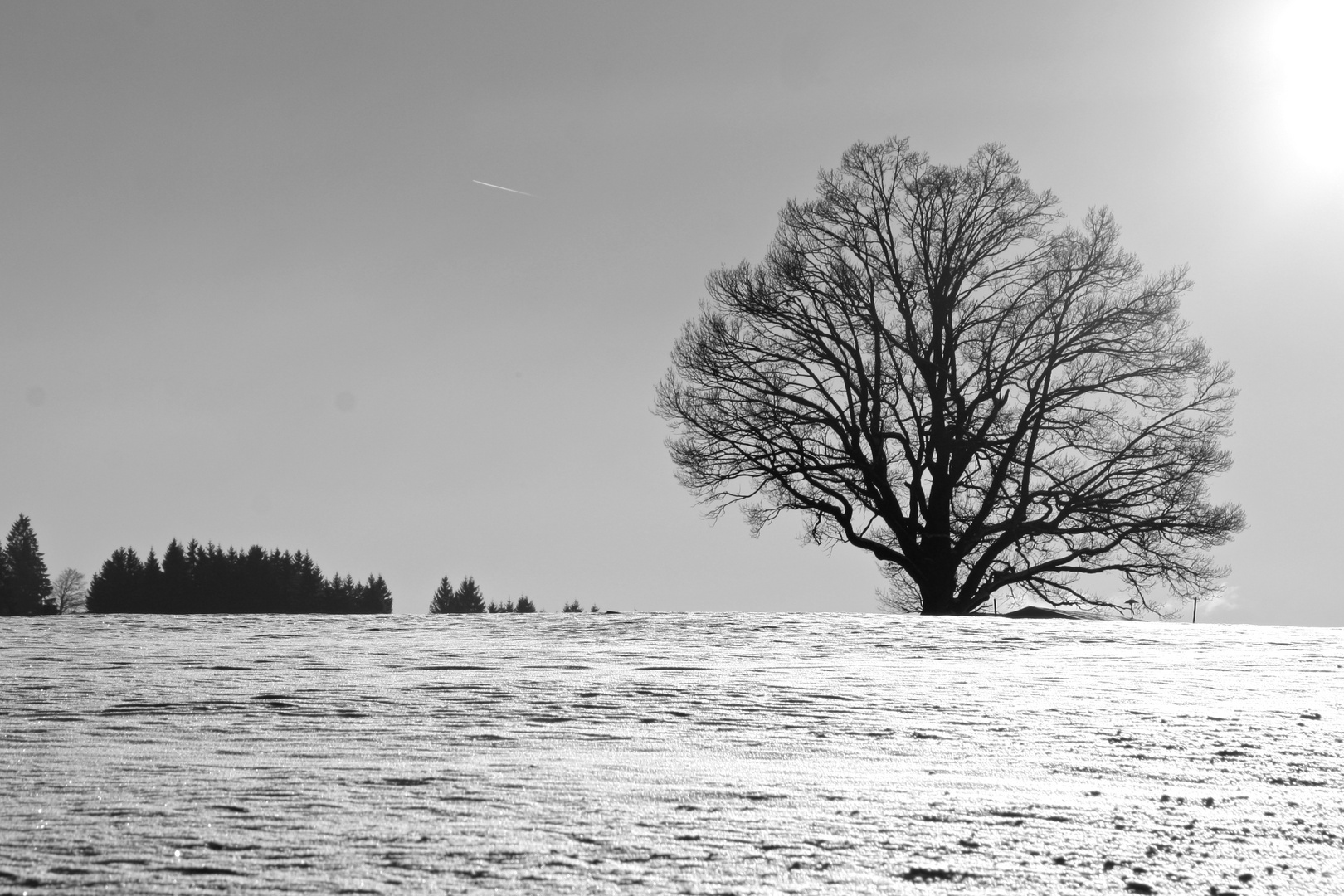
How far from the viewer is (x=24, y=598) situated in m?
29.5

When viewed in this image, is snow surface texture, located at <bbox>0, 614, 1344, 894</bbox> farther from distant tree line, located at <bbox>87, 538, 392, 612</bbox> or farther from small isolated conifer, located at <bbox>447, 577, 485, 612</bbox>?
small isolated conifer, located at <bbox>447, 577, 485, 612</bbox>

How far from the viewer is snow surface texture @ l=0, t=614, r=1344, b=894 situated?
111 inches

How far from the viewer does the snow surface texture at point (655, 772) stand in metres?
2.82

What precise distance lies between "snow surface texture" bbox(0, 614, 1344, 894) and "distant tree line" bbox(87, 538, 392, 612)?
13.3 m

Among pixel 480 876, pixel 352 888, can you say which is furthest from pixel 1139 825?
pixel 352 888

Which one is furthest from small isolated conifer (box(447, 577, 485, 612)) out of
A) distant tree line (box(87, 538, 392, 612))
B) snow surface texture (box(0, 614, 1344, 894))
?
snow surface texture (box(0, 614, 1344, 894))

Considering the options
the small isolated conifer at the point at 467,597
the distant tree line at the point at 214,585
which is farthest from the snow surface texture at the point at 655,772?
the small isolated conifer at the point at 467,597

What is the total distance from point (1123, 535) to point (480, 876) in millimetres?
20229

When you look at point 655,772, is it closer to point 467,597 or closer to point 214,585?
point 214,585

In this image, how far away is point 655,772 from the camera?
13.3 ft

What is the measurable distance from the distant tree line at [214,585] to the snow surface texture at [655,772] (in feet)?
43.5

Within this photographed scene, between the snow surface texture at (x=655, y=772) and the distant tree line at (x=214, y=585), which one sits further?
the distant tree line at (x=214, y=585)

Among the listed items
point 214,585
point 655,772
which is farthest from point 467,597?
point 655,772

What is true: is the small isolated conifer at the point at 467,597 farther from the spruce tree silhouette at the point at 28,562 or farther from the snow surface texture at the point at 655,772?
the snow surface texture at the point at 655,772
